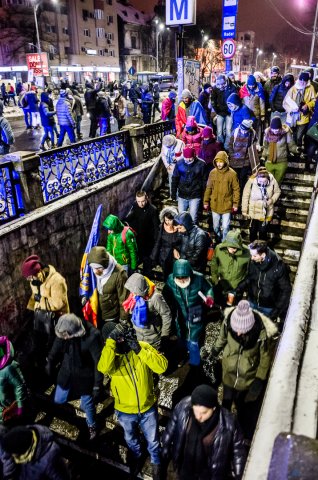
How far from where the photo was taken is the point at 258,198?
21.4 ft

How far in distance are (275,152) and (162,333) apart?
4814 millimetres

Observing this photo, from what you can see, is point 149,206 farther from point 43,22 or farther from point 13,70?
point 43,22

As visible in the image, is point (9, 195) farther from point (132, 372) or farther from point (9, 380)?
point (132, 372)

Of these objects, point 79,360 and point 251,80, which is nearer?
point 79,360

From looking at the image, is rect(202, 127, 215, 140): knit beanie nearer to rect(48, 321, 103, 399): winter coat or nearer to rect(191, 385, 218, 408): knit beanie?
rect(48, 321, 103, 399): winter coat

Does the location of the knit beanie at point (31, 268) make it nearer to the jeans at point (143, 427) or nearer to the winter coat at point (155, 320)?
the winter coat at point (155, 320)

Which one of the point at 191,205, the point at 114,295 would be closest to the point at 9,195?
the point at 114,295

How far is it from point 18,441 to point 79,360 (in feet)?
4.11

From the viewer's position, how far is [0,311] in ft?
18.9

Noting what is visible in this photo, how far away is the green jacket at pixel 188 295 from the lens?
4.46 metres

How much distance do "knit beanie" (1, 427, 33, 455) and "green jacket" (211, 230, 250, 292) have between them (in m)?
3.37

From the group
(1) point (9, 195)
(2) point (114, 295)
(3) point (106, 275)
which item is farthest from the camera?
(1) point (9, 195)

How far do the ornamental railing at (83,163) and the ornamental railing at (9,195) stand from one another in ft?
1.91

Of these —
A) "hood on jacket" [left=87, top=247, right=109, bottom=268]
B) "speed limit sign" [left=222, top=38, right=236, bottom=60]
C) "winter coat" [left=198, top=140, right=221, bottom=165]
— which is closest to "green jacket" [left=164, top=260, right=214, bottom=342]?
"hood on jacket" [left=87, top=247, right=109, bottom=268]
